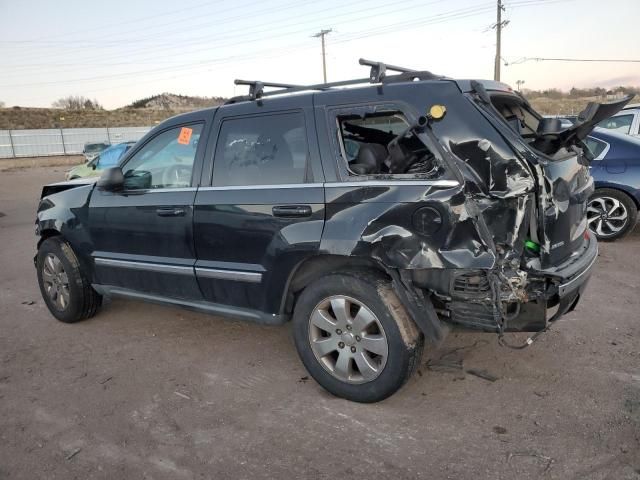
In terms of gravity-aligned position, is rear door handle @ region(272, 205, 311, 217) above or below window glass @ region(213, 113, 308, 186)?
below

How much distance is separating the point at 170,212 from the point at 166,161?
47cm

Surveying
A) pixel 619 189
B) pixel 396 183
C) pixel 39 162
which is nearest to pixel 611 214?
pixel 619 189

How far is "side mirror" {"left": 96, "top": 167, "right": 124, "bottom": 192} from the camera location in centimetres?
409

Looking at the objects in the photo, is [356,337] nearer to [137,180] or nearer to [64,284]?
[137,180]

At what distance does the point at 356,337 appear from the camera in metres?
3.13

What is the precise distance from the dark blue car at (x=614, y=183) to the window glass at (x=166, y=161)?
17.8 ft

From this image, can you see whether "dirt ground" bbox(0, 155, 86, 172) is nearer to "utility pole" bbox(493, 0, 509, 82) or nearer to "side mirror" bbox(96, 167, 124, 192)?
"utility pole" bbox(493, 0, 509, 82)

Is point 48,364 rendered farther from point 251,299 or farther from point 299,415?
point 299,415

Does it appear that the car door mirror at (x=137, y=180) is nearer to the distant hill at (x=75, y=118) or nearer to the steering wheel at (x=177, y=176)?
the steering wheel at (x=177, y=176)

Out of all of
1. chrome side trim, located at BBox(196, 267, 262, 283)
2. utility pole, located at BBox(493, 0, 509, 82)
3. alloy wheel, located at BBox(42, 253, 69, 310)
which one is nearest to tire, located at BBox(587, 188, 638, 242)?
chrome side trim, located at BBox(196, 267, 262, 283)

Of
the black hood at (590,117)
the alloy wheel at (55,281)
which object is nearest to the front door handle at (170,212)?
the alloy wheel at (55,281)

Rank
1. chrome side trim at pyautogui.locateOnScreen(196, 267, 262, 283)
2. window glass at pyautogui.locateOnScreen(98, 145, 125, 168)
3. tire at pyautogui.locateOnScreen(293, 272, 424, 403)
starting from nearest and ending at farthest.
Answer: tire at pyautogui.locateOnScreen(293, 272, 424, 403)
chrome side trim at pyautogui.locateOnScreen(196, 267, 262, 283)
window glass at pyautogui.locateOnScreen(98, 145, 125, 168)

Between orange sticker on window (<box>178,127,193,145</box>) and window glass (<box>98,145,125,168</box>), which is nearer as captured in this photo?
orange sticker on window (<box>178,127,193,145</box>)

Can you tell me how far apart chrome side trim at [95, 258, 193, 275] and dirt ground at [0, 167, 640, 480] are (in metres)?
0.68
